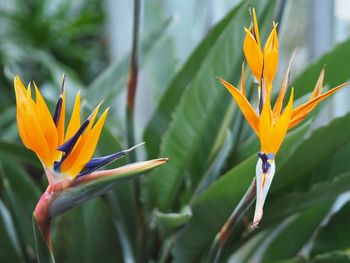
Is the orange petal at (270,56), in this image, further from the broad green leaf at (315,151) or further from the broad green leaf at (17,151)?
the broad green leaf at (17,151)

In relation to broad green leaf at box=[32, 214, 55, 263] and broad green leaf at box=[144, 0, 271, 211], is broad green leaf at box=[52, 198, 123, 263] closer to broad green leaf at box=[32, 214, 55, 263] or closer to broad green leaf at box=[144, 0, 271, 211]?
broad green leaf at box=[144, 0, 271, 211]

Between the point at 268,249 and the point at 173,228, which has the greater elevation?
the point at 173,228

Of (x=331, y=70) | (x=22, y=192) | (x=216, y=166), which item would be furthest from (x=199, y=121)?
(x=22, y=192)

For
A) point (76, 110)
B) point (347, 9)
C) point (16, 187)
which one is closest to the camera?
point (76, 110)

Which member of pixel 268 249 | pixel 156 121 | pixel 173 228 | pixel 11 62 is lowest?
pixel 268 249

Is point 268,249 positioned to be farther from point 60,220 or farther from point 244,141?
point 60,220

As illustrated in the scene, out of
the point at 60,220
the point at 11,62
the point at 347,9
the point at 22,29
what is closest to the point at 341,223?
the point at 60,220
